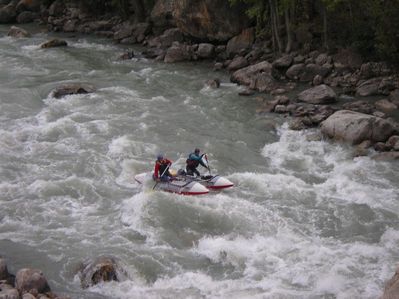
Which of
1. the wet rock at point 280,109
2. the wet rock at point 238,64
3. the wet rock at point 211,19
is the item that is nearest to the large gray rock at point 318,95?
the wet rock at point 280,109

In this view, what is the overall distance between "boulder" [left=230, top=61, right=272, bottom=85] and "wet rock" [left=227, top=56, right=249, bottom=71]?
52.6 inches

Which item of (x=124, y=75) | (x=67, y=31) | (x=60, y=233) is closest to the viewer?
(x=60, y=233)

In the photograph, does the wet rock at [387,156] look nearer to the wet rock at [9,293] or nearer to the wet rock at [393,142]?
the wet rock at [393,142]

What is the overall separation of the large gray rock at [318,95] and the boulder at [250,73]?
306 centimetres

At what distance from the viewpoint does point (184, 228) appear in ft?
48.6

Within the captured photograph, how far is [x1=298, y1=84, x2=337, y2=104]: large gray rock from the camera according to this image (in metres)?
23.8

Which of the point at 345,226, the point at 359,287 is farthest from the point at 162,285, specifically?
the point at 345,226

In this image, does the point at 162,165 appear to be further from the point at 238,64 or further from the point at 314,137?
the point at 238,64

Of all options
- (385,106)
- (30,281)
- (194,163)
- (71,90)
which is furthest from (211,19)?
(30,281)

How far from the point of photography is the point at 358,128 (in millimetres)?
19875

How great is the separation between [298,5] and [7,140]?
17673 mm

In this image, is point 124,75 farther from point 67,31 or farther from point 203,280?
point 203,280

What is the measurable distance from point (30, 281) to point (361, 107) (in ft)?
50.6

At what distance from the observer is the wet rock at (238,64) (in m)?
29.2
